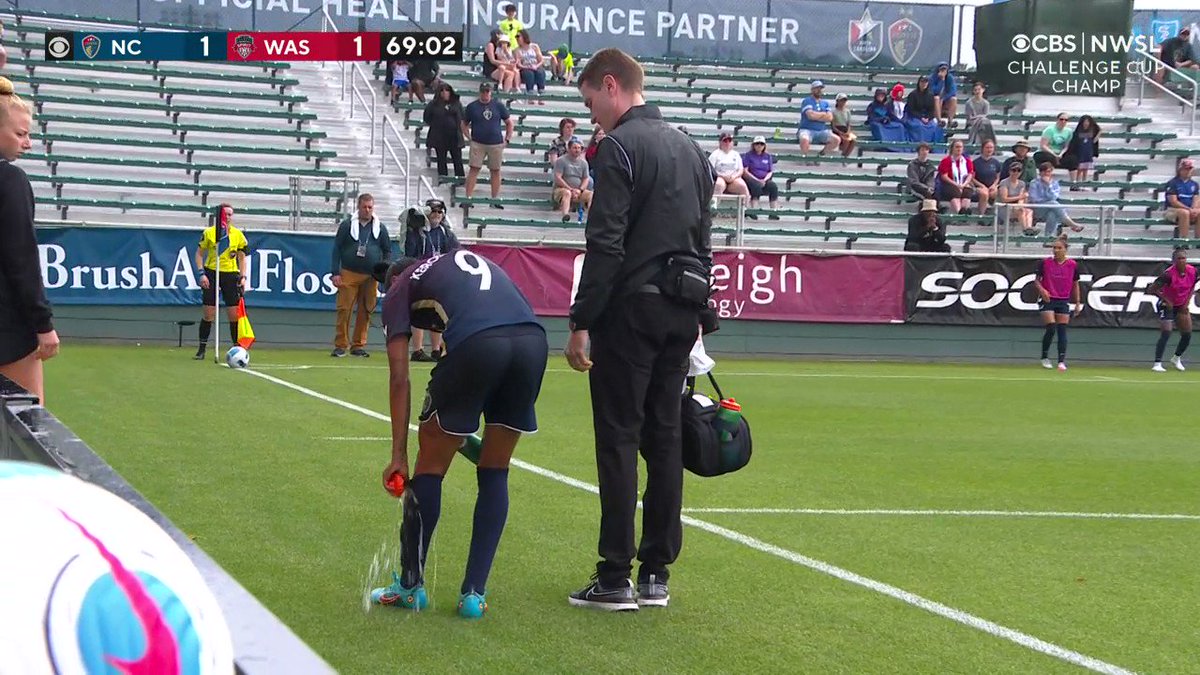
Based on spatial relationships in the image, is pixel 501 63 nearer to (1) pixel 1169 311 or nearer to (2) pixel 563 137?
(2) pixel 563 137

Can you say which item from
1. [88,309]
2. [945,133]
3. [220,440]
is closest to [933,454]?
[220,440]

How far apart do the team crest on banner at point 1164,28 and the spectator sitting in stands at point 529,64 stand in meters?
15.9

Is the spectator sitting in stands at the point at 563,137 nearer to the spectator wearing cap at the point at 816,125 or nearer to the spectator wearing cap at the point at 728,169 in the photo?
the spectator wearing cap at the point at 728,169

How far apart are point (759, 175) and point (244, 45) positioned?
10495mm

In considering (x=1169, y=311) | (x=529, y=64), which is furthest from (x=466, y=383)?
(x=529, y=64)

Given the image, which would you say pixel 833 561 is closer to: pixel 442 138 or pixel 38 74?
pixel 442 138

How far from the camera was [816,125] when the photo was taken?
30.1 metres

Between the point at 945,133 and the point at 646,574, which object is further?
the point at 945,133

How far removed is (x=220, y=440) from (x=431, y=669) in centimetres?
609

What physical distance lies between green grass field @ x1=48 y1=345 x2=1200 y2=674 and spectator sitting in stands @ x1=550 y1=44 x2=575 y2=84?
18102 millimetres

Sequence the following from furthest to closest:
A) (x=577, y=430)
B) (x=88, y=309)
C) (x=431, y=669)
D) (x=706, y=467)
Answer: (x=88, y=309) → (x=577, y=430) → (x=706, y=467) → (x=431, y=669)

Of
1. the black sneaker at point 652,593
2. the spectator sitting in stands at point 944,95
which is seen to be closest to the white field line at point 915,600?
the black sneaker at point 652,593

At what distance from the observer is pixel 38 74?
2673 centimetres

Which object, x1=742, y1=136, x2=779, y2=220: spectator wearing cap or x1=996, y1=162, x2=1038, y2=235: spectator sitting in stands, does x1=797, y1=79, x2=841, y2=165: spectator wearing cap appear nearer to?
x1=742, y1=136, x2=779, y2=220: spectator wearing cap
